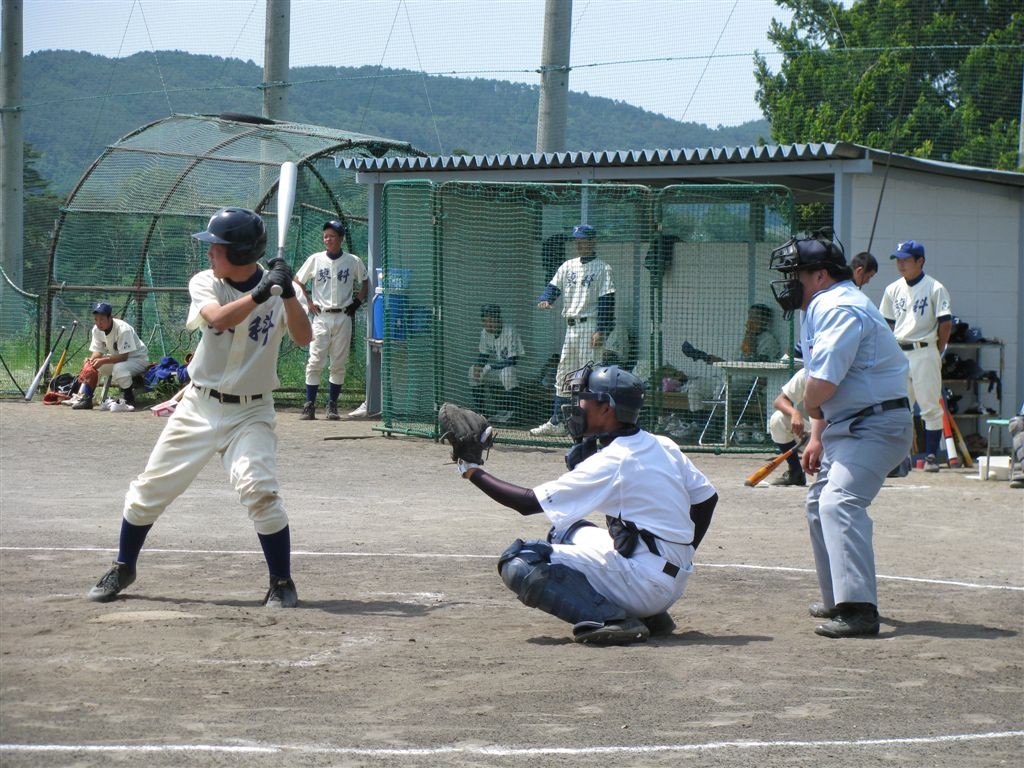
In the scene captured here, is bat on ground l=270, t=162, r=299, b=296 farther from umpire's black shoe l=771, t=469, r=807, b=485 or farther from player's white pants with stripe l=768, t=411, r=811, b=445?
umpire's black shoe l=771, t=469, r=807, b=485

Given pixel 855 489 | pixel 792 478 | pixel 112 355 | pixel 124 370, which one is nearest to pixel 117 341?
pixel 112 355

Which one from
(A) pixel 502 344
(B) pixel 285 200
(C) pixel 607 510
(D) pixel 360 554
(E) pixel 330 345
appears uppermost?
(B) pixel 285 200

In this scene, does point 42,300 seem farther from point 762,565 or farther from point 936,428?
point 762,565

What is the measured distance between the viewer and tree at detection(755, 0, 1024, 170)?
116 ft

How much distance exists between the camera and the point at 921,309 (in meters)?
12.9

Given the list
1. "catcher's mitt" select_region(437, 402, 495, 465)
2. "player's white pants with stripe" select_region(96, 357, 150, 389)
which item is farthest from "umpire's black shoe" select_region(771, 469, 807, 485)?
"player's white pants with stripe" select_region(96, 357, 150, 389)

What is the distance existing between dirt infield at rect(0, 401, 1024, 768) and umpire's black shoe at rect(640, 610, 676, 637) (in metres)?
0.09

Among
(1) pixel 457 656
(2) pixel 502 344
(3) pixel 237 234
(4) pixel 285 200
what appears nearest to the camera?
(1) pixel 457 656

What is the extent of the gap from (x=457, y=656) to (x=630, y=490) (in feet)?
3.45

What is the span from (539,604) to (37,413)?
12.5 meters

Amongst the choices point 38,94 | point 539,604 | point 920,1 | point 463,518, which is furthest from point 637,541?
point 38,94

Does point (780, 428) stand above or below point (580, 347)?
below

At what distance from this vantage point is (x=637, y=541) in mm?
6082

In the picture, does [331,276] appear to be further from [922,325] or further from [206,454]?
[206,454]
